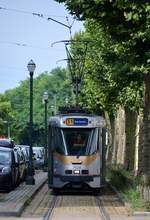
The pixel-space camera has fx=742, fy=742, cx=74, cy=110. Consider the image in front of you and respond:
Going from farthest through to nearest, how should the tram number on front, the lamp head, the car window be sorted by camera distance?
the lamp head
the car window
the tram number on front

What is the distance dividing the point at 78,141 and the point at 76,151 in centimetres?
39

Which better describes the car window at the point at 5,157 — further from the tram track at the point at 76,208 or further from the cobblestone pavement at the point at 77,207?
the tram track at the point at 76,208

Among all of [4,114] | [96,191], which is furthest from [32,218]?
[4,114]

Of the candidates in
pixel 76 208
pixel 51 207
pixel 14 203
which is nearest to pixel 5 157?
pixel 51 207

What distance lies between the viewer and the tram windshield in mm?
28203

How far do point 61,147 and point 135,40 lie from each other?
869 cm

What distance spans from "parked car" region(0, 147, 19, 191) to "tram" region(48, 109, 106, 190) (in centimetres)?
167

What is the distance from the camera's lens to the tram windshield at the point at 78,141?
92.5 feet

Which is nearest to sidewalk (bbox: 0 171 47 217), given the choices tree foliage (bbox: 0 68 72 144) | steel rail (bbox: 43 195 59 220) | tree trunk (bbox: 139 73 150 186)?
steel rail (bbox: 43 195 59 220)

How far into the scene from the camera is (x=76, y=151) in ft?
92.6

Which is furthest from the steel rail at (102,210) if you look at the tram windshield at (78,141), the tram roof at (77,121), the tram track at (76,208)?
the tram roof at (77,121)

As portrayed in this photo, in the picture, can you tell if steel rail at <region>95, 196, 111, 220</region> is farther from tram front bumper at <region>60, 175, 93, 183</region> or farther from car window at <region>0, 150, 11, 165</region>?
car window at <region>0, 150, 11, 165</region>

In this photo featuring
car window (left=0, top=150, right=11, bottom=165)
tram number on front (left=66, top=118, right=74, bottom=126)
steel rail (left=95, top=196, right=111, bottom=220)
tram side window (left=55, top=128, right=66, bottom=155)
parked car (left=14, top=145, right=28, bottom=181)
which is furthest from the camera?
parked car (left=14, top=145, right=28, bottom=181)

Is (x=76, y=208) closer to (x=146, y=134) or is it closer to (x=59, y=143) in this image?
(x=146, y=134)
